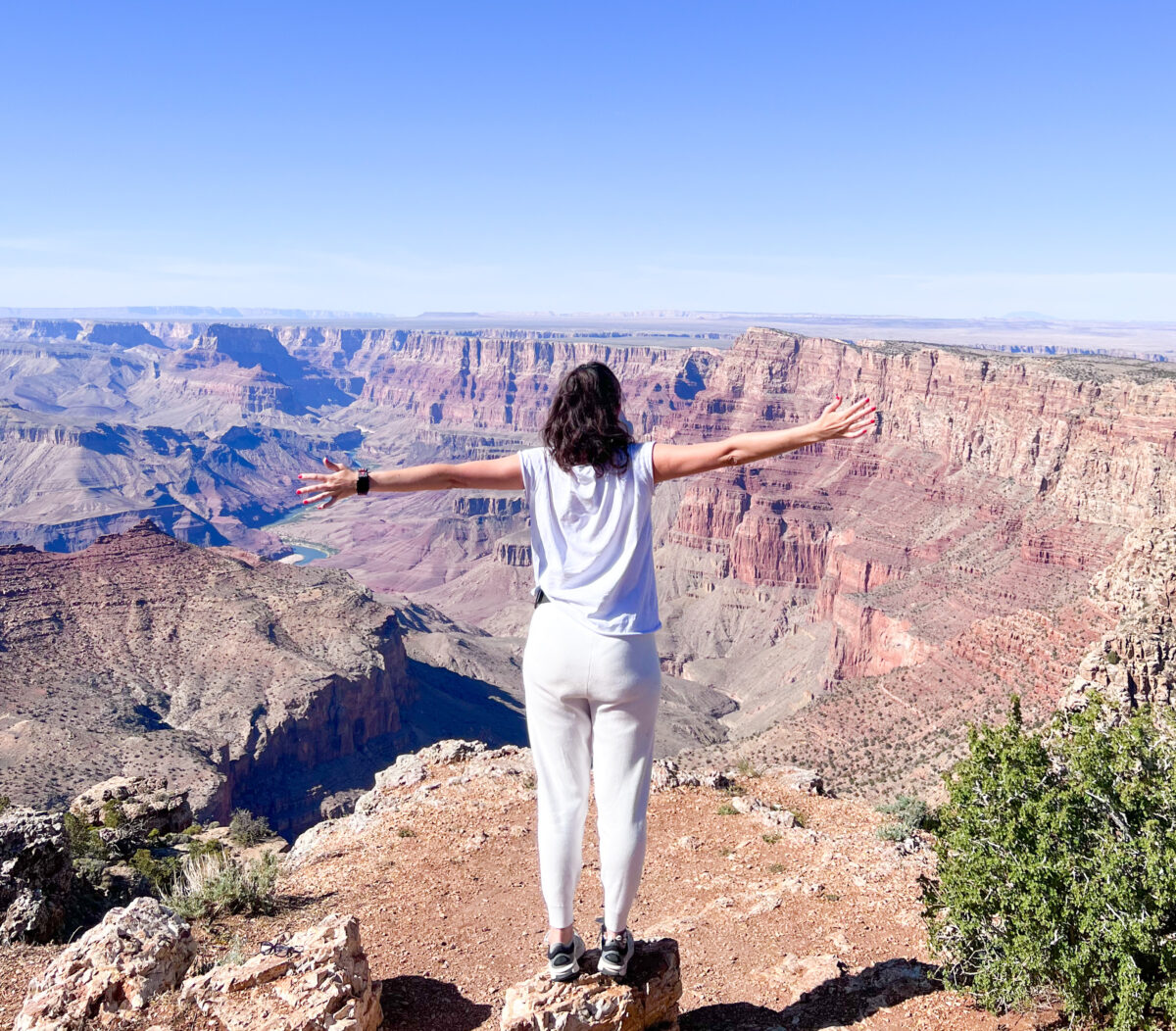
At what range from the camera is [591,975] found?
5816mm

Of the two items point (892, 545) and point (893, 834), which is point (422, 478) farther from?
point (892, 545)

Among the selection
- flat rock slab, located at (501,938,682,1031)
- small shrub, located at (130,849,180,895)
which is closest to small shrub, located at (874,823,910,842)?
flat rock slab, located at (501,938,682,1031)

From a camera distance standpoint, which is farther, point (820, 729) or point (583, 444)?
point (820, 729)

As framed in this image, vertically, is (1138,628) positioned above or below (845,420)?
below

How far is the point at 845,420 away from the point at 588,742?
2509mm

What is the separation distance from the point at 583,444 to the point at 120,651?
56.4 meters

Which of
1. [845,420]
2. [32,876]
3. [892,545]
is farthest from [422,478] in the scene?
[892,545]

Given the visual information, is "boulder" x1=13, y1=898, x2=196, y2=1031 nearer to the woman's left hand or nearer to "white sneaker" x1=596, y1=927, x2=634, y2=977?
"white sneaker" x1=596, y1=927, x2=634, y2=977

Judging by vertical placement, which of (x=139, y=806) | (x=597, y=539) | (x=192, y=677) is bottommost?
(x=192, y=677)

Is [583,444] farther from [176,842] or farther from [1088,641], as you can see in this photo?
[1088,641]

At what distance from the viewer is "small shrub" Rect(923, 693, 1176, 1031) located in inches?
243

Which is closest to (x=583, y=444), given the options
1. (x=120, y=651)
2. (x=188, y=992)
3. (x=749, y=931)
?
(x=188, y=992)

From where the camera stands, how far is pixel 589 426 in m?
5.35

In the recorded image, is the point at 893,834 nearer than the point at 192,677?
Yes
